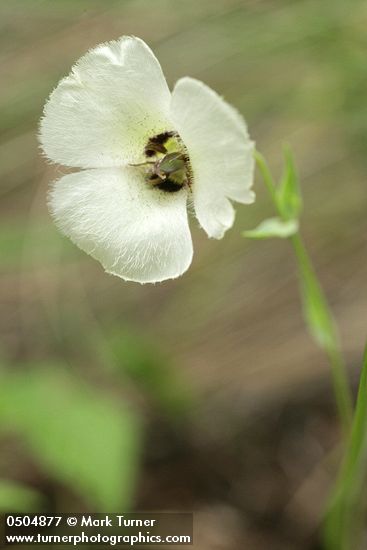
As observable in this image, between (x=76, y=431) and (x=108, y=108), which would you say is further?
(x=76, y=431)

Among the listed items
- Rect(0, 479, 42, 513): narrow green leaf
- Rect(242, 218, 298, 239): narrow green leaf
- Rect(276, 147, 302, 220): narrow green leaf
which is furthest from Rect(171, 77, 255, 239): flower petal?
Rect(0, 479, 42, 513): narrow green leaf

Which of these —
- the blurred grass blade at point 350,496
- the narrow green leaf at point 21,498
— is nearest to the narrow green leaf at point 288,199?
the blurred grass blade at point 350,496

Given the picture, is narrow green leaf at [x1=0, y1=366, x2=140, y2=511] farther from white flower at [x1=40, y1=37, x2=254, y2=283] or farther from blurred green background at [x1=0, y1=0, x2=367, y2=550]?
white flower at [x1=40, y1=37, x2=254, y2=283]

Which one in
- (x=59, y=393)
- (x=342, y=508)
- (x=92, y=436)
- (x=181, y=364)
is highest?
(x=181, y=364)

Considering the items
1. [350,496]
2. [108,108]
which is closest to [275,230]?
[108,108]

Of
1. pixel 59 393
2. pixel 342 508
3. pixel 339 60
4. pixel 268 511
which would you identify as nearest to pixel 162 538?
pixel 268 511

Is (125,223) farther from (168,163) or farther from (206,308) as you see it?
(206,308)

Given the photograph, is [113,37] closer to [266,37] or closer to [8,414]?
[266,37]
